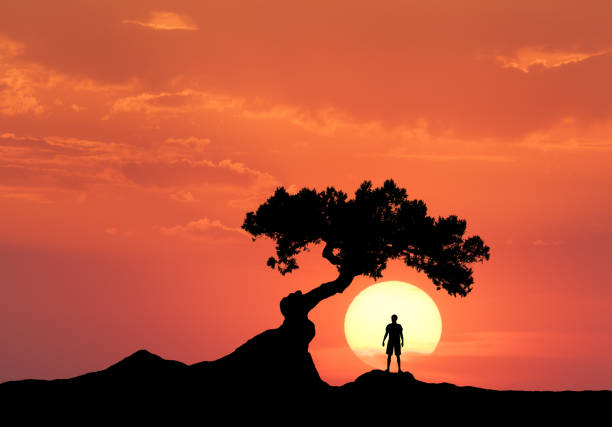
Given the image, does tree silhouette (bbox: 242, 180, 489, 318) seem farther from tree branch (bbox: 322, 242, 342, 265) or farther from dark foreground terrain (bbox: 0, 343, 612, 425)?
dark foreground terrain (bbox: 0, 343, 612, 425)

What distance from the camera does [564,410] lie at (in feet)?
167

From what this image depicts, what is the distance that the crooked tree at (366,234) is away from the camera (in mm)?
54312

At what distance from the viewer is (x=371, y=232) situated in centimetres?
5422

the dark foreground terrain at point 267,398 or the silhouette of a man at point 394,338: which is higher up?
the silhouette of a man at point 394,338

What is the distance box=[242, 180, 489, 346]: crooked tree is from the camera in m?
54.3

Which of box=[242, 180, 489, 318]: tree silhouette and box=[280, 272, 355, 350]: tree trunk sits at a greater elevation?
box=[242, 180, 489, 318]: tree silhouette

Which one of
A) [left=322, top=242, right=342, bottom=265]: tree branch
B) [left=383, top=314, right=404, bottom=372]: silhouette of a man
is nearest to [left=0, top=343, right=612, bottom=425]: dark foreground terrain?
[left=383, top=314, right=404, bottom=372]: silhouette of a man

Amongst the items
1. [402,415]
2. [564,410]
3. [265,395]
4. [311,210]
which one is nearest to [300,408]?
[265,395]

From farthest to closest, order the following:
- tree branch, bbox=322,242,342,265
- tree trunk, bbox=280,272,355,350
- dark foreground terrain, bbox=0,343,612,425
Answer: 1. tree trunk, bbox=280,272,355,350
2. tree branch, bbox=322,242,342,265
3. dark foreground terrain, bbox=0,343,612,425

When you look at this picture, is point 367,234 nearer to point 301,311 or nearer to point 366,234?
point 366,234

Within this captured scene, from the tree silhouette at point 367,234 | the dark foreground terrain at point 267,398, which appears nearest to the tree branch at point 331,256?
the tree silhouette at point 367,234

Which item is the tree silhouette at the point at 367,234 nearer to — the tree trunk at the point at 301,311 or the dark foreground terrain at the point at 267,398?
the tree trunk at the point at 301,311

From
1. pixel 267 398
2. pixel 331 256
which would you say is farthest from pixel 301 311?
pixel 267 398

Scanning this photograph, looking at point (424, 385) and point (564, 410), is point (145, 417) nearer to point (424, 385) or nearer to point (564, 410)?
point (424, 385)
